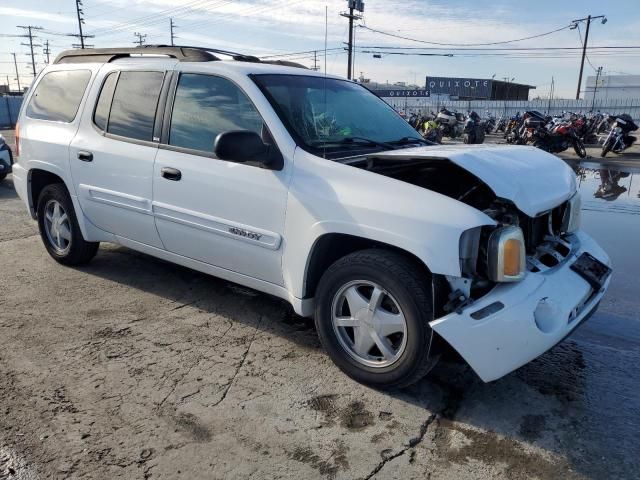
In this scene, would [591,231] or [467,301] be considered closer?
[467,301]

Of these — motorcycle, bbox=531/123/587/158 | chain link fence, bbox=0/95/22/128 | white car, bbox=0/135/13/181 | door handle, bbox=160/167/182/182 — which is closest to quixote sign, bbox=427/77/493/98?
chain link fence, bbox=0/95/22/128

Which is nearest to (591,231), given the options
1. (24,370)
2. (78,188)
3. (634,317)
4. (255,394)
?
(634,317)

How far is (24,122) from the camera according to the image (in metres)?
5.31

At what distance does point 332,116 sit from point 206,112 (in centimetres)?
89

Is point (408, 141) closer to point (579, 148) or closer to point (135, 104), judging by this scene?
point (135, 104)

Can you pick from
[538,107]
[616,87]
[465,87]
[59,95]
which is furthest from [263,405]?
[616,87]

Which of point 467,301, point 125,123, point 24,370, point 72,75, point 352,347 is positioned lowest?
point 24,370

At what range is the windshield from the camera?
355 cm

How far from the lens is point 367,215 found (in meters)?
3.00

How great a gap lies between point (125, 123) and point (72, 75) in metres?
1.10

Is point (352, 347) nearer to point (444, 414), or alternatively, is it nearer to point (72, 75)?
point (444, 414)

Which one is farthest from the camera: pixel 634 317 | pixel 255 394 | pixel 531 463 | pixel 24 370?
pixel 634 317

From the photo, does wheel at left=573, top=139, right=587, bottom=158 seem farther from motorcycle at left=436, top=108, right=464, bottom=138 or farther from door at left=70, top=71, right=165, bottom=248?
door at left=70, top=71, right=165, bottom=248

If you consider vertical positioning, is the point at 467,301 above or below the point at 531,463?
above
